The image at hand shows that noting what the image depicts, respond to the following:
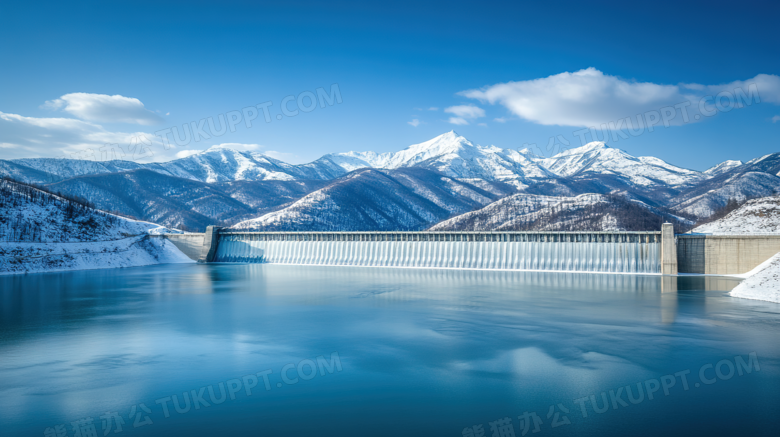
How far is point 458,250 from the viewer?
48062mm

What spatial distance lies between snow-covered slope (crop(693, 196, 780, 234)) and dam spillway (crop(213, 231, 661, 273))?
9.75 metres

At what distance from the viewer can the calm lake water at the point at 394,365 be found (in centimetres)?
1061

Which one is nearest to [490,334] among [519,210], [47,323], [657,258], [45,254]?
[47,323]

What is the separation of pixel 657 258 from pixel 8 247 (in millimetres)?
61995

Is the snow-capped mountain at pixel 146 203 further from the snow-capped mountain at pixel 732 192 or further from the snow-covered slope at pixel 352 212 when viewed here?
the snow-capped mountain at pixel 732 192

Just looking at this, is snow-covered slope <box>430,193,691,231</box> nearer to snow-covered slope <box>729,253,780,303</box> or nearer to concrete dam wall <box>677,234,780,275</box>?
concrete dam wall <box>677,234,780,275</box>

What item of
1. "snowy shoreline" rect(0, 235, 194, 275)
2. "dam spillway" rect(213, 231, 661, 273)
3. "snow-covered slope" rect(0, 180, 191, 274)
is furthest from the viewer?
"snow-covered slope" rect(0, 180, 191, 274)

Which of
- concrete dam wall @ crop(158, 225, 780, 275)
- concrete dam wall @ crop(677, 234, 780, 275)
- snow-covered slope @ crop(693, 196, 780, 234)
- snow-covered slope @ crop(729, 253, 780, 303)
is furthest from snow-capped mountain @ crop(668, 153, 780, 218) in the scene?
snow-covered slope @ crop(729, 253, 780, 303)

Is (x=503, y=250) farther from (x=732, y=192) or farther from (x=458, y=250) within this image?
(x=732, y=192)

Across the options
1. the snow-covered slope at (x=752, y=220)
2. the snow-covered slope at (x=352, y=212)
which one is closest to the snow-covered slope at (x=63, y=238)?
the snow-covered slope at (x=752, y=220)

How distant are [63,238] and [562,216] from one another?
8740 cm

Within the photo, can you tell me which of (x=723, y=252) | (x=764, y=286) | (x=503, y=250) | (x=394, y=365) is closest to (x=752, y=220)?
(x=723, y=252)

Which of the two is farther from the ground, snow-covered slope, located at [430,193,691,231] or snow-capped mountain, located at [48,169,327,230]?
snow-capped mountain, located at [48,169,327,230]

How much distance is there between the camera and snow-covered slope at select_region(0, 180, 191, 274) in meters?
48.4
